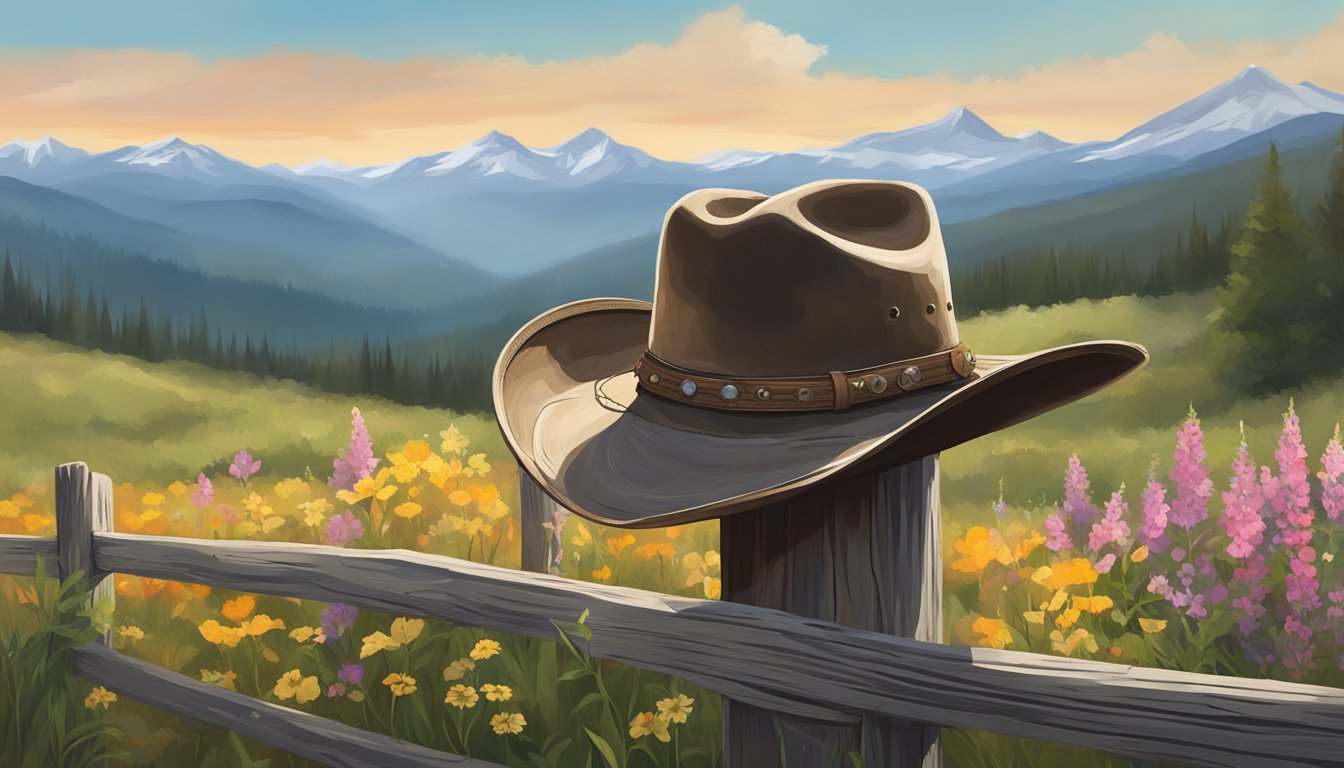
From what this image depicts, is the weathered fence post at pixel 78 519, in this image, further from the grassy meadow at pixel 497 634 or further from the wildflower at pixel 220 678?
the wildflower at pixel 220 678

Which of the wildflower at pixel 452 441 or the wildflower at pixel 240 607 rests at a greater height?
the wildflower at pixel 452 441

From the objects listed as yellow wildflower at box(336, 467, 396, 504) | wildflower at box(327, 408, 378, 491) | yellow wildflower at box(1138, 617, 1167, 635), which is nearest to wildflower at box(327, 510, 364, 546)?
wildflower at box(327, 408, 378, 491)

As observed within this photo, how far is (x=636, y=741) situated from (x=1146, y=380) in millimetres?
9138

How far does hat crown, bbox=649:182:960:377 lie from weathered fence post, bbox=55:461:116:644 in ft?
10.5

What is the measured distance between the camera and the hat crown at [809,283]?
2.09 m

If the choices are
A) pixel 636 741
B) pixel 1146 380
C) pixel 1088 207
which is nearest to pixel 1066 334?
pixel 1146 380

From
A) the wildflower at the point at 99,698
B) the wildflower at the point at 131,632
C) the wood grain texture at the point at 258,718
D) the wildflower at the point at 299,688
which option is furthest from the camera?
the wildflower at the point at 131,632

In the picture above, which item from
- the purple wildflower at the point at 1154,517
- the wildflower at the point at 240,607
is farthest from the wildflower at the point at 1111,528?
the wildflower at the point at 240,607

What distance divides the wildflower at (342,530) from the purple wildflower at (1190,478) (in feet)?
10.8

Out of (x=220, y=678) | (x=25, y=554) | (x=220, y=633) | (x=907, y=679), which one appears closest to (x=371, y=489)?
(x=220, y=633)

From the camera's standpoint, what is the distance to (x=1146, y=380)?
11.0 m

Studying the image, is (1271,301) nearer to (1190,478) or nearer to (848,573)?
(1190,478)

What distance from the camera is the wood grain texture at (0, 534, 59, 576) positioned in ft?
14.6

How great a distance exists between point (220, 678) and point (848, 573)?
8.93ft
